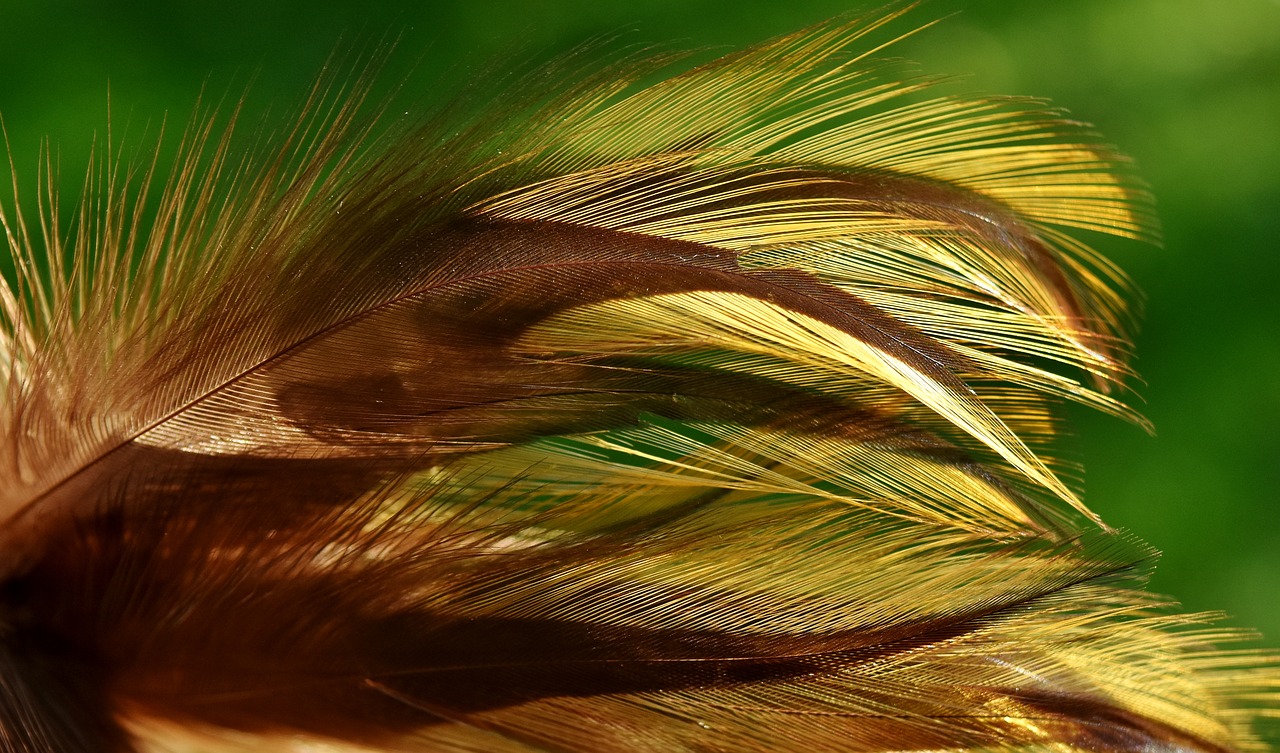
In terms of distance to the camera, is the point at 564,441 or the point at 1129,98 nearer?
the point at 564,441

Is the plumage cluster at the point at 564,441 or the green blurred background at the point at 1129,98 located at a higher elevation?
the green blurred background at the point at 1129,98

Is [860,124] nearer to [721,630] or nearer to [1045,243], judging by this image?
[1045,243]

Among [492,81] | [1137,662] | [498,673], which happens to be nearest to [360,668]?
[498,673]

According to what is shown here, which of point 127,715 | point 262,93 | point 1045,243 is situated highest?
point 262,93

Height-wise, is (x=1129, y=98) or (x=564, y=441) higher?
(x=1129, y=98)
